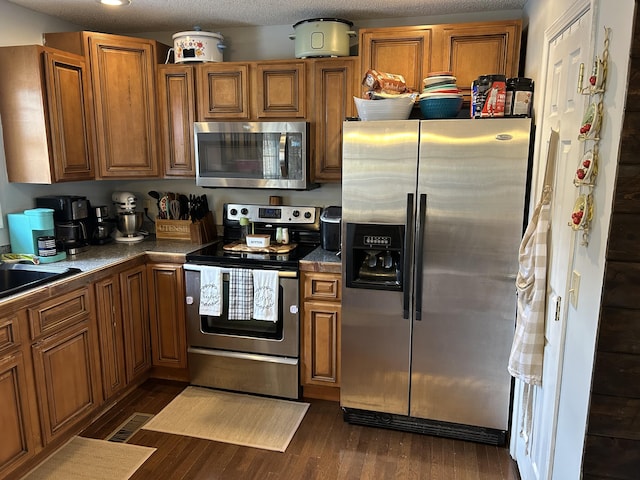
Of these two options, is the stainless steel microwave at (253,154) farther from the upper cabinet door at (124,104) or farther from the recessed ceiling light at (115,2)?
the recessed ceiling light at (115,2)

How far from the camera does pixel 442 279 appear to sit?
246 centimetres

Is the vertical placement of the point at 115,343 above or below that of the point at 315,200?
below

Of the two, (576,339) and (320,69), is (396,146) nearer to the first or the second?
(320,69)

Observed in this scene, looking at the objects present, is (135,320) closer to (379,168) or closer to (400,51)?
(379,168)

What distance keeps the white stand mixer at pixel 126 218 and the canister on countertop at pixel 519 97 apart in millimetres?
2531

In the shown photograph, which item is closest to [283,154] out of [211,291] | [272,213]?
[272,213]

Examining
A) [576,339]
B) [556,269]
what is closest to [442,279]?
[556,269]

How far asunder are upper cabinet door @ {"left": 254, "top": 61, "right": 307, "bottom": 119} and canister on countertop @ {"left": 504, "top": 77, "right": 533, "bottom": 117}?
1.23 meters

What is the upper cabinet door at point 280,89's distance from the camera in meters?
2.96

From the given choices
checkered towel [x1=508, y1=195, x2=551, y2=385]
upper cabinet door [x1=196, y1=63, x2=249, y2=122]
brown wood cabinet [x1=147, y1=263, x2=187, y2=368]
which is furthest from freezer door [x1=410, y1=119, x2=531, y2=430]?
brown wood cabinet [x1=147, y1=263, x2=187, y2=368]

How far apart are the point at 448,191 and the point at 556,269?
0.72 metres

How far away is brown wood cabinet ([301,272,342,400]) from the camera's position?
2787 mm

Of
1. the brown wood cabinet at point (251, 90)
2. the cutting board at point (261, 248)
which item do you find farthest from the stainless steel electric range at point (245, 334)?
the brown wood cabinet at point (251, 90)

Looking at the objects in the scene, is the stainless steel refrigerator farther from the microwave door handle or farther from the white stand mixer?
the white stand mixer
